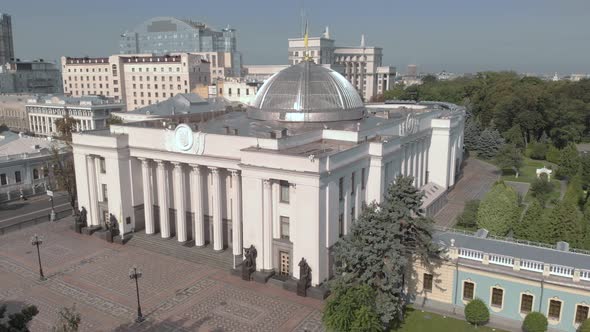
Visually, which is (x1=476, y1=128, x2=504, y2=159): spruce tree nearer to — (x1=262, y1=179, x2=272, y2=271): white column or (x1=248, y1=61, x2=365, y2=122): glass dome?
(x1=248, y1=61, x2=365, y2=122): glass dome

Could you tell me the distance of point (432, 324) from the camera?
973 inches

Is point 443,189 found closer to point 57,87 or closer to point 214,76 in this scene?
point 214,76

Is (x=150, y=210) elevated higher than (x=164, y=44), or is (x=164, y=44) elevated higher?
(x=164, y=44)

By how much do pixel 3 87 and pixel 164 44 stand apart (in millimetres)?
49524

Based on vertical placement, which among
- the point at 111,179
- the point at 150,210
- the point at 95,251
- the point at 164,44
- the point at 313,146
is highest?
the point at 164,44

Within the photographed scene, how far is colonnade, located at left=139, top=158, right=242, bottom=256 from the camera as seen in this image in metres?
32.4

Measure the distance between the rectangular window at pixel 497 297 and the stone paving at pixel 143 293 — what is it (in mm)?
9312

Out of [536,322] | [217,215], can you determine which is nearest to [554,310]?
[536,322]

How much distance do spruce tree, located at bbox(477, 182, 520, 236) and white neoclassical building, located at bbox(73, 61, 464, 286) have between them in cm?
714

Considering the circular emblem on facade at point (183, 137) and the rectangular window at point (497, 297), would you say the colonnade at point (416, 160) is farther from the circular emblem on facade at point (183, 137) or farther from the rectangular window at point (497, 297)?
the circular emblem on facade at point (183, 137)

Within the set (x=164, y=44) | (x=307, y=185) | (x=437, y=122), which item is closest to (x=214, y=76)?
(x=164, y=44)

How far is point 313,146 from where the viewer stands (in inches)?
1303

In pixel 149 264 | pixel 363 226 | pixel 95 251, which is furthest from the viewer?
pixel 95 251

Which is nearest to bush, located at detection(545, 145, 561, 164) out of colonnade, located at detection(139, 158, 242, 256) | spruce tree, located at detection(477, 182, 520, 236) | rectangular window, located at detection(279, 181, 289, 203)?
spruce tree, located at detection(477, 182, 520, 236)
